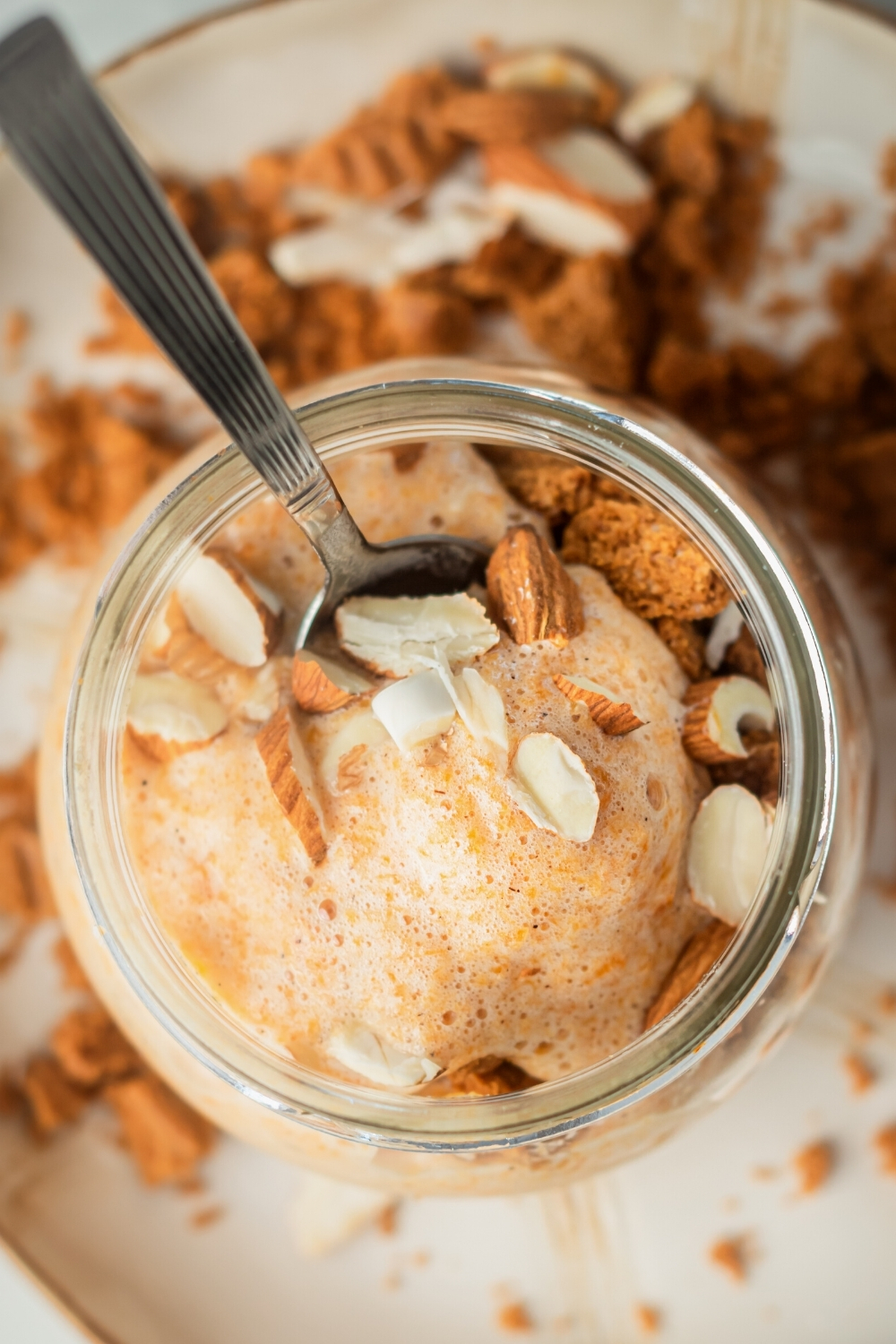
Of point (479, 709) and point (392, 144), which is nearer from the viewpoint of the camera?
point (479, 709)

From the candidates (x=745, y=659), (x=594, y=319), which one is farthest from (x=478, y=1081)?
(x=594, y=319)

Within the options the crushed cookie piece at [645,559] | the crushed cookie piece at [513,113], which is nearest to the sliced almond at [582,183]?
the crushed cookie piece at [513,113]

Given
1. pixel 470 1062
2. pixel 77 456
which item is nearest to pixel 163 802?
pixel 470 1062

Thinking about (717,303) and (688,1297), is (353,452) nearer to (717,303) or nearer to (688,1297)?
(717,303)

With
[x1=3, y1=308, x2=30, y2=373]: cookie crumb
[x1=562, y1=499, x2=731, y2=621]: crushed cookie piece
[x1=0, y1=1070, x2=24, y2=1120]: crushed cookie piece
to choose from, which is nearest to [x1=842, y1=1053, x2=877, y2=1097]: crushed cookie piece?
[x1=562, y1=499, x2=731, y2=621]: crushed cookie piece

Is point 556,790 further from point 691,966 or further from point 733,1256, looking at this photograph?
point 733,1256

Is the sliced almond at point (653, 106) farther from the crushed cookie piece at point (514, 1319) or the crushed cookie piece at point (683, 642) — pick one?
the crushed cookie piece at point (514, 1319)
